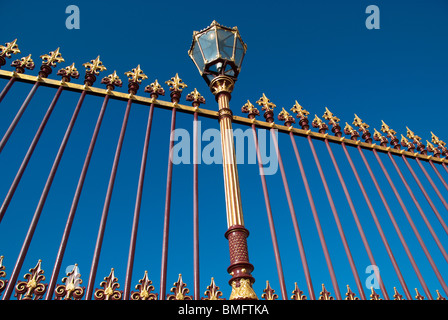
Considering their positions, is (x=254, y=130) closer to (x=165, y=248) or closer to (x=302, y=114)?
(x=302, y=114)

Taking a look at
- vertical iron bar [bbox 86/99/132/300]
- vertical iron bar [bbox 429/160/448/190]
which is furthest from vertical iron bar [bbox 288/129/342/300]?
vertical iron bar [bbox 429/160/448/190]

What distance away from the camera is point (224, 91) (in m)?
5.90

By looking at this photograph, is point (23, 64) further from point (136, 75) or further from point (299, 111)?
point (299, 111)

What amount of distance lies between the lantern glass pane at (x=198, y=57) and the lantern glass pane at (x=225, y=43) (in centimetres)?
39

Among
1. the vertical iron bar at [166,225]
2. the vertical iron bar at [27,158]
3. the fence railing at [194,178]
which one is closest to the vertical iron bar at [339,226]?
the fence railing at [194,178]

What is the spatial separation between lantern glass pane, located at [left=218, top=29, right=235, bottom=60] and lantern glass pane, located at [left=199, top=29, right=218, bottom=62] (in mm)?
97

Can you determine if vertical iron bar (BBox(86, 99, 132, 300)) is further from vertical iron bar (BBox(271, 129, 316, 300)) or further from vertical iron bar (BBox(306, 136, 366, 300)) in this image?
vertical iron bar (BBox(306, 136, 366, 300))

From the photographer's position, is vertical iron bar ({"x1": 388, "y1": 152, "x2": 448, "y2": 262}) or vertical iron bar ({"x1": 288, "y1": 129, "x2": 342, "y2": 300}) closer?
vertical iron bar ({"x1": 288, "y1": 129, "x2": 342, "y2": 300})

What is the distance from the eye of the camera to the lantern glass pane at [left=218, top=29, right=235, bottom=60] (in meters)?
5.99
